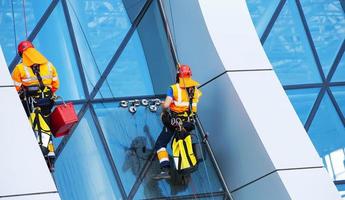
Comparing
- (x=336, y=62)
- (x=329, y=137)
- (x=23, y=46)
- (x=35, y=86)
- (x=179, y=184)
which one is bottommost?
(x=179, y=184)

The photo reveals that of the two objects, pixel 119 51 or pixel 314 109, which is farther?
pixel 314 109

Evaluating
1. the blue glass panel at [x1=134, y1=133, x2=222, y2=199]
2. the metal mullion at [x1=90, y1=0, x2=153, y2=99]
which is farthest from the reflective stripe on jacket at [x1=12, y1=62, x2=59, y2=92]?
the blue glass panel at [x1=134, y1=133, x2=222, y2=199]

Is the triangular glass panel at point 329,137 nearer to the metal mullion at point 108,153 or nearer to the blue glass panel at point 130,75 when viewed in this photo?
the blue glass panel at point 130,75

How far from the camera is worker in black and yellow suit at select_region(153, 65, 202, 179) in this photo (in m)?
17.5

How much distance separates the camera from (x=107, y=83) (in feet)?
60.4

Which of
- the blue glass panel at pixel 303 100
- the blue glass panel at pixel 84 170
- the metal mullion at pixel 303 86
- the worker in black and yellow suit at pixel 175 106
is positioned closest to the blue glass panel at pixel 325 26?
the metal mullion at pixel 303 86

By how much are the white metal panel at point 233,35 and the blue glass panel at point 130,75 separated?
5.27 ft

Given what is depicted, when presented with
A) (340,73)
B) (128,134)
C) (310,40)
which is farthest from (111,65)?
(340,73)

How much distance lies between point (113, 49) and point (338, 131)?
445 cm

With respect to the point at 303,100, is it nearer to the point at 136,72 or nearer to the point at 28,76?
the point at 136,72

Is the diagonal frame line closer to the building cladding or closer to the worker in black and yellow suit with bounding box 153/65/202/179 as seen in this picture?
the building cladding

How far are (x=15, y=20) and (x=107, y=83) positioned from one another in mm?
1936

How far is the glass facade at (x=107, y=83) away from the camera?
17.2 m

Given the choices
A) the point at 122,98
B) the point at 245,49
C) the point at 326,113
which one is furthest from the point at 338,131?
the point at 122,98
